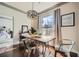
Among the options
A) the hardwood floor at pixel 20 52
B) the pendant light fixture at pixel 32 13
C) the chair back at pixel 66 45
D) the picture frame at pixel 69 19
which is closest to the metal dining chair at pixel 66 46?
the chair back at pixel 66 45

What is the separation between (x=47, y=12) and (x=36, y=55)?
67 cm

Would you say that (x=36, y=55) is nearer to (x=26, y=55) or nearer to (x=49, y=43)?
(x=26, y=55)

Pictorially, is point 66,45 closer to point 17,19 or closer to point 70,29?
point 70,29

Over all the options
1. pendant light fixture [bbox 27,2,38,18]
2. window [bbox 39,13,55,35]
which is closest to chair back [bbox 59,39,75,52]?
window [bbox 39,13,55,35]

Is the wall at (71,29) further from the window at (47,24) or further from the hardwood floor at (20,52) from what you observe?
the hardwood floor at (20,52)

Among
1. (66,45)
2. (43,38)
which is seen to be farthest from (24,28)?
(66,45)

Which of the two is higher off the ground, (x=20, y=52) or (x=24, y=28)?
(x=24, y=28)

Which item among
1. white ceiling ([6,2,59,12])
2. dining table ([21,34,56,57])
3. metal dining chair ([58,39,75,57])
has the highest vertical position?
white ceiling ([6,2,59,12])

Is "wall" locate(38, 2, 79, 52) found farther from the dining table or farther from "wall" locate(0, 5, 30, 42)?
"wall" locate(0, 5, 30, 42)

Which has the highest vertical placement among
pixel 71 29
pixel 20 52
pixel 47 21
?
pixel 47 21

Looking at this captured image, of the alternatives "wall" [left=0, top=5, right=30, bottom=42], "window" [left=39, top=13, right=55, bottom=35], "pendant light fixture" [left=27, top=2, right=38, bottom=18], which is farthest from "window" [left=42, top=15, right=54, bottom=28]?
"wall" [left=0, top=5, right=30, bottom=42]

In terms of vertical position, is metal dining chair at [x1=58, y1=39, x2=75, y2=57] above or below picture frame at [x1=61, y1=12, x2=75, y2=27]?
below

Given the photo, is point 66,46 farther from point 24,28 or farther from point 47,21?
point 24,28

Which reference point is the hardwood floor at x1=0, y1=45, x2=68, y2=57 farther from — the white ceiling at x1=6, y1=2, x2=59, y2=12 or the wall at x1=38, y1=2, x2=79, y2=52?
the white ceiling at x1=6, y1=2, x2=59, y2=12
